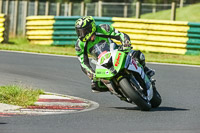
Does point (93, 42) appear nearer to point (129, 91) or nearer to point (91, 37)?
point (91, 37)

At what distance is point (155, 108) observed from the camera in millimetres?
9570

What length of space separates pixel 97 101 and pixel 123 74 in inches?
64.7

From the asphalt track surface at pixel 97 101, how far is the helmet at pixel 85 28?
1224 millimetres

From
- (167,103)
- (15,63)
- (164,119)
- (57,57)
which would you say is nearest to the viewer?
(164,119)

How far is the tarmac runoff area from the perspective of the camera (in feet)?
27.7

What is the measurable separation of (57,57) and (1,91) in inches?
298

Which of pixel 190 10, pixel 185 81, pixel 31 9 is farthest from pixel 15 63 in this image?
pixel 190 10

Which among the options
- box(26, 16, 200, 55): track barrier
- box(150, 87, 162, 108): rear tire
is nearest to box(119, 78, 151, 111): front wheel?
box(150, 87, 162, 108): rear tire

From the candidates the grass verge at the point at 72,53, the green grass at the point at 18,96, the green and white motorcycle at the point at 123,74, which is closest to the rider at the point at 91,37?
the green and white motorcycle at the point at 123,74

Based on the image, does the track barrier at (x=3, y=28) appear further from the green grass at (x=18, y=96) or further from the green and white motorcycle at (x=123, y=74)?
the green and white motorcycle at (x=123, y=74)

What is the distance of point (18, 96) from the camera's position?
945cm

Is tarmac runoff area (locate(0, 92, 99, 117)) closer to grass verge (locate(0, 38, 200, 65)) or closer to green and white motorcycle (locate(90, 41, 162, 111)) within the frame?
green and white motorcycle (locate(90, 41, 162, 111))

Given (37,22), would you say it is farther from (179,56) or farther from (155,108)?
(155,108)

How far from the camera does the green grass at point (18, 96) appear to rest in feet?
30.0
